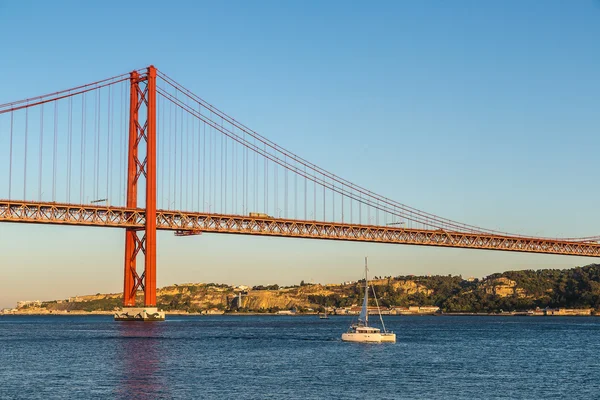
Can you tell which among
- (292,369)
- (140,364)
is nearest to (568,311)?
(292,369)

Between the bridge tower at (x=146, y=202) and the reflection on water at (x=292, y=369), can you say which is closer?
the reflection on water at (x=292, y=369)

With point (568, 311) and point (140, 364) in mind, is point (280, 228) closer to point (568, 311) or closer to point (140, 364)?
point (140, 364)

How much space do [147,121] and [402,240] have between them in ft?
99.1

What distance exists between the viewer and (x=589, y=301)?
189m

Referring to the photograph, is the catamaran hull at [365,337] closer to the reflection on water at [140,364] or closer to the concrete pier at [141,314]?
the reflection on water at [140,364]

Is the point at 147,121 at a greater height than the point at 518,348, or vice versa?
the point at 147,121

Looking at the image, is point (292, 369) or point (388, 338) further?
point (388, 338)

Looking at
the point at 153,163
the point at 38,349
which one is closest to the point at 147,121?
the point at 153,163

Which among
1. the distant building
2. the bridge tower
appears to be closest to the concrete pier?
the bridge tower

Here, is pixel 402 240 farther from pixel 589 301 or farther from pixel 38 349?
pixel 589 301

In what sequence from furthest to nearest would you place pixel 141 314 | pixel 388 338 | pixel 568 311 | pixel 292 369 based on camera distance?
pixel 568 311 < pixel 141 314 < pixel 388 338 < pixel 292 369

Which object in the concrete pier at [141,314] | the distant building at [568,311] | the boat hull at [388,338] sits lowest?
the distant building at [568,311]

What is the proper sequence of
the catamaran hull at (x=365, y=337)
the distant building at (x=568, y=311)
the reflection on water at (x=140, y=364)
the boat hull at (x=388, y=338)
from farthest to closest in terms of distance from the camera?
the distant building at (x=568, y=311) → the boat hull at (x=388, y=338) → the catamaran hull at (x=365, y=337) → the reflection on water at (x=140, y=364)

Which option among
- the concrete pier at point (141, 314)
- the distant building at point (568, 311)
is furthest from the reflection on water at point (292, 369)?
the distant building at point (568, 311)
